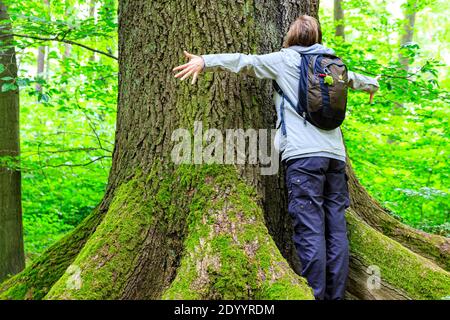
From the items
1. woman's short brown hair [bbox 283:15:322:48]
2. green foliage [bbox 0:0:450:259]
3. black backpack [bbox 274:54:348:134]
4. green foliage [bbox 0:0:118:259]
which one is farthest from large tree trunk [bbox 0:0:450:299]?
green foliage [bbox 0:0:118:259]

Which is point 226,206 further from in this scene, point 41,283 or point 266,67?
point 41,283

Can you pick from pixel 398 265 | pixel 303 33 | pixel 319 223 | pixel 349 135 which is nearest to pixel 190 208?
pixel 319 223

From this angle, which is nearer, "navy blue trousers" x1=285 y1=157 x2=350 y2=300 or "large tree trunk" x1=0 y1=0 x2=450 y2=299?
"large tree trunk" x1=0 y1=0 x2=450 y2=299

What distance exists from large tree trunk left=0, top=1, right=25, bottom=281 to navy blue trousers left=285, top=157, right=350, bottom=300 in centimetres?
494

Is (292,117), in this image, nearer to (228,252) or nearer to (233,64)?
(233,64)

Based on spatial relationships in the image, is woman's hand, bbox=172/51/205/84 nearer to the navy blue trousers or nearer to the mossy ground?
the navy blue trousers

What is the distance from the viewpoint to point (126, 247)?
3.01 m

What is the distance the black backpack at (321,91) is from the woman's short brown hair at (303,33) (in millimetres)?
173

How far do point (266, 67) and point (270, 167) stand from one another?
30.4 inches

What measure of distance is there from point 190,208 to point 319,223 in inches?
37.8

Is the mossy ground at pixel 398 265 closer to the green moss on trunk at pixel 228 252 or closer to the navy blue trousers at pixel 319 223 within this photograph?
the navy blue trousers at pixel 319 223

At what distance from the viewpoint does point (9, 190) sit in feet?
21.7

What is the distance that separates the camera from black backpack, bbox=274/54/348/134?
3135 millimetres

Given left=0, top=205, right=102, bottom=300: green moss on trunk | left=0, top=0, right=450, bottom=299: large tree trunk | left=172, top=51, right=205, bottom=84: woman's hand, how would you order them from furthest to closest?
left=0, top=205, right=102, bottom=300: green moss on trunk < left=172, top=51, right=205, bottom=84: woman's hand < left=0, top=0, right=450, bottom=299: large tree trunk
